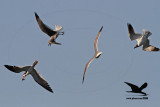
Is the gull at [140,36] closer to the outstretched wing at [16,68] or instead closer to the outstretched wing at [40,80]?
the outstretched wing at [40,80]

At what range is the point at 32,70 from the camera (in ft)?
224

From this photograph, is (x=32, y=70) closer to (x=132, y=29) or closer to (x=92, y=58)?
(x=92, y=58)

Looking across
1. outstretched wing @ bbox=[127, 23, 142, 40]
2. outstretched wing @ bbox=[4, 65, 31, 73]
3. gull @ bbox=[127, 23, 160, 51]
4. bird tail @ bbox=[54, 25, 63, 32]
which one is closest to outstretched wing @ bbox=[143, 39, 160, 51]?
gull @ bbox=[127, 23, 160, 51]

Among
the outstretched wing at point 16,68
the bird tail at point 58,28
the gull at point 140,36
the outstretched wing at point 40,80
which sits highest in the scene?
the gull at point 140,36

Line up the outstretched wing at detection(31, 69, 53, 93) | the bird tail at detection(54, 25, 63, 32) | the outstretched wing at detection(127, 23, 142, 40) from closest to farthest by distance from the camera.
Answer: the bird tail at detection(54, 25, 63, 32) < the outstretched wing at detection(31, 69, 53, 93) < the outstretched wing at detection(127, 23, 142, 40)

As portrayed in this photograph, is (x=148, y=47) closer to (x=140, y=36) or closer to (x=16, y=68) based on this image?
(x=140, y=36)

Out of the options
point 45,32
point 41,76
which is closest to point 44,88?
point 41,76

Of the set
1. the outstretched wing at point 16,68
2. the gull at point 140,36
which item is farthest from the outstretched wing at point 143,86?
the outstretched wing at point 16,68

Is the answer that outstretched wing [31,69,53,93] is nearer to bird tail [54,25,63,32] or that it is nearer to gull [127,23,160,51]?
bird tail [54,25,63,32]

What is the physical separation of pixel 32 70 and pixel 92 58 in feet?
25.8

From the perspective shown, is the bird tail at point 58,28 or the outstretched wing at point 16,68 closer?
the outstretched wing at point 16,68

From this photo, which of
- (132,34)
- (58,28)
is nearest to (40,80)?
(58,28)

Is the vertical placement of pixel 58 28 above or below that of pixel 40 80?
above

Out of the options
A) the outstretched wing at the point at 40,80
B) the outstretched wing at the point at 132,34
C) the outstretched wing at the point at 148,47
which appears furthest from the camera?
the outstretched wing at the point at 148,47
